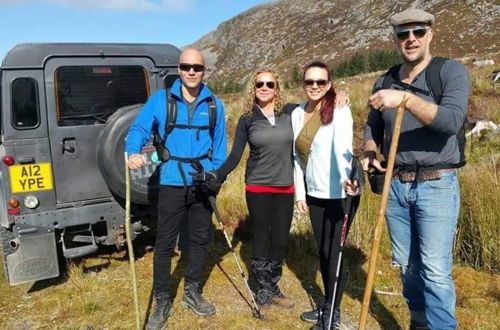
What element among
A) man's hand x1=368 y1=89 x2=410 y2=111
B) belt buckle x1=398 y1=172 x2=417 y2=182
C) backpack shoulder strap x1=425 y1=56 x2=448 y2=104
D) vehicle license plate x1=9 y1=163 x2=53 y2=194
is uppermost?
backpack shoulder strap x1=425 y1=56 x2=448 y2=104

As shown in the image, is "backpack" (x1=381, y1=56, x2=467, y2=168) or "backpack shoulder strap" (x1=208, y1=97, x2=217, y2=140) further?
"backpack shoulder strap" (x1=208, y1=97, x2=217, y2=140)

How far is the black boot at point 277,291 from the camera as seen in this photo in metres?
3.92

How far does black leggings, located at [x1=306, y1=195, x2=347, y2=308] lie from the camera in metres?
3.31

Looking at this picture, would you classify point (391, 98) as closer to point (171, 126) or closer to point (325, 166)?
point (325, 166)

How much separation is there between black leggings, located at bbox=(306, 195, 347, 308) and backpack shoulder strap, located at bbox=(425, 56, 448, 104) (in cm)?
109

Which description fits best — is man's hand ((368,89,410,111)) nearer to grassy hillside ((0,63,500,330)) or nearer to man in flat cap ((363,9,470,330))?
man in flat cap ((363,9,470,330))

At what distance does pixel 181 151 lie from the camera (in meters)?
3.58

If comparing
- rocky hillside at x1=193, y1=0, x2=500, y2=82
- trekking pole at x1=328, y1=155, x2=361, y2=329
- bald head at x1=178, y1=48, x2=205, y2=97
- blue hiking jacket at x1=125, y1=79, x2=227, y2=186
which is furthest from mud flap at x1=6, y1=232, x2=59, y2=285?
rocky hillside at x1=193, y1=0, x2=500, y2=82

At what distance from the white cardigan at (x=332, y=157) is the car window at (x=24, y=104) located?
2.76 m

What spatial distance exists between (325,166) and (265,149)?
60 cm

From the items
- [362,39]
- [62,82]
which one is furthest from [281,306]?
[362,39]

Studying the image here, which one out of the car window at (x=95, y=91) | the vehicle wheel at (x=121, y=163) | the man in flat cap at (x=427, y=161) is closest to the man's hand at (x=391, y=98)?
the man in flat cap at (x=427, y=161)

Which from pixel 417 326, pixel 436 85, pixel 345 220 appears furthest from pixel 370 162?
pixel 417 326

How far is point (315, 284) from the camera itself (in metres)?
4.42
